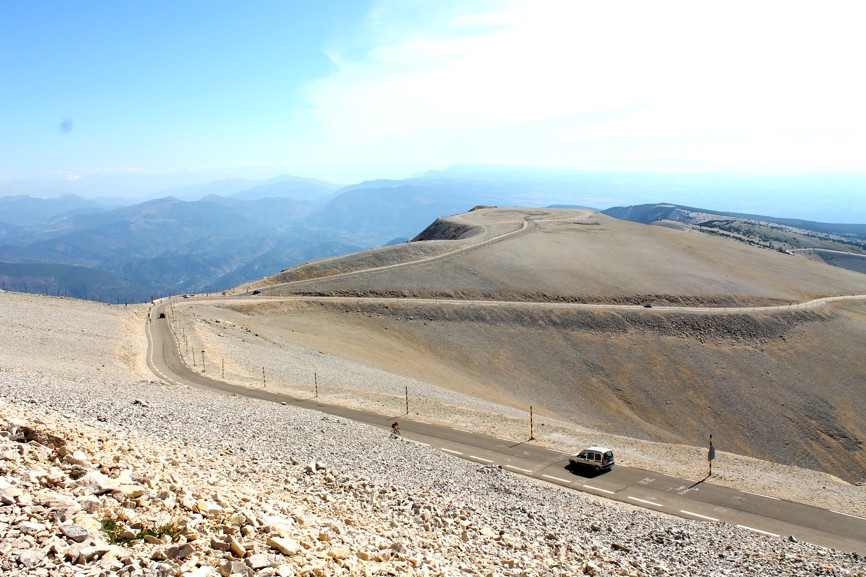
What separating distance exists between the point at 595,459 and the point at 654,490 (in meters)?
2.52

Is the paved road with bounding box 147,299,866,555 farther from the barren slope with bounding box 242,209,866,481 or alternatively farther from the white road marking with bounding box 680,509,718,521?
the barren slope with bounding box 242,209,866,481

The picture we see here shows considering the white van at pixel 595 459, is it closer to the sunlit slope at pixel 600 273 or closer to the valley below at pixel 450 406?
the valley below at pixel 450 406

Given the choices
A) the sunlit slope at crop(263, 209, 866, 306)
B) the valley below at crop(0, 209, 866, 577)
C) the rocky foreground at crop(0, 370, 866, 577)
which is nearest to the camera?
the rocky foreground at crop(0, 370, 866, 577)

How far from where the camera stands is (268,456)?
18.8m

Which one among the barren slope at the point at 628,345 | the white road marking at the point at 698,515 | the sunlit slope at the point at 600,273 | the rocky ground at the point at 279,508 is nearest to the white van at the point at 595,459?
the rocky ground at the point at 279,508

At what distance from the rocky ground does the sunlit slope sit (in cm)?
5200

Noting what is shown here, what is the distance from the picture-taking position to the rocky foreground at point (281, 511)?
9719mm

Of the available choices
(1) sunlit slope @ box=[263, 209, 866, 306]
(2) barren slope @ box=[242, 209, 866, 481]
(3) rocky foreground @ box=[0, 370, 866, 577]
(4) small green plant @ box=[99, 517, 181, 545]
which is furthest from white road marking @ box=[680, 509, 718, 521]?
(1) sunlit slope @ box=[263, 209, 866, 306]

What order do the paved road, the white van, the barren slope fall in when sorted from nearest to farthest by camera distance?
the paved road → the white van → the barren slope

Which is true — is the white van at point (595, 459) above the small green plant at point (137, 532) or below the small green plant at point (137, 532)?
below

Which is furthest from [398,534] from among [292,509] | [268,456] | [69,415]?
[69,415]

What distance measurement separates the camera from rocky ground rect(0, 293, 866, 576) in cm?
976

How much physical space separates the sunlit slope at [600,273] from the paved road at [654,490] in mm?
46898

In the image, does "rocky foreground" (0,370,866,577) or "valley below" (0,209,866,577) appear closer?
"rocky foreground" (0,370,866,577)
